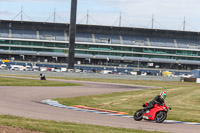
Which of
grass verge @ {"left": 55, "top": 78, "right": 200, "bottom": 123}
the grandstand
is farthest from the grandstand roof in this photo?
grass verge @ {"left": 55, "top": 78, "right": 200, "bottom": 123}

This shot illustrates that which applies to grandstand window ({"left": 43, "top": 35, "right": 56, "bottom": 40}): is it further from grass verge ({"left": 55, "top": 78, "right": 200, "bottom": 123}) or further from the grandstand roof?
grass verge ({"left": 55, "top": 78, "right": 200, "bottom": 123})

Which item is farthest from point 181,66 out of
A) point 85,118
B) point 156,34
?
point 85,118

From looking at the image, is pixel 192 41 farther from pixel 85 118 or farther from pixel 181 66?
pixel 85 118

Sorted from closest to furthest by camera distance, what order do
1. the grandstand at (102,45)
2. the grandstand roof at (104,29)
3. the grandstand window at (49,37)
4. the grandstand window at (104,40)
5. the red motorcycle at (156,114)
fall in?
the red motorcycle at (156,114)
the grandstand at (102,45)
the grandstand window at (49,37)
the grandstand roof at (104,29)
the grandstand window at (104,40)

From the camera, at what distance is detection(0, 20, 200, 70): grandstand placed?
387ft

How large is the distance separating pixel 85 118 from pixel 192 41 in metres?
114

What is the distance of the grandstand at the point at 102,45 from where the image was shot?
4641 inches

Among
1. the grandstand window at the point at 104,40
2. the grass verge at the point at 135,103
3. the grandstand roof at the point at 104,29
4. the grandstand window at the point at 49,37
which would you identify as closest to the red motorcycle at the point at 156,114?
the grass verge at the point at 135,103

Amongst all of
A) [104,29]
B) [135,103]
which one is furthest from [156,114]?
[104,29]

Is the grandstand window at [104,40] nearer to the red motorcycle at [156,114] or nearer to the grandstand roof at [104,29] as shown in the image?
the grandstand roof at [104,29]

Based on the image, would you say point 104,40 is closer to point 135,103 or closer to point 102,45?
point 102,45

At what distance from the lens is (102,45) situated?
393 ft

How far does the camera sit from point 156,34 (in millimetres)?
126000

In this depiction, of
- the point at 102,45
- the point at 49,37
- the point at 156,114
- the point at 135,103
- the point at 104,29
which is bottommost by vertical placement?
the point at 135,103
